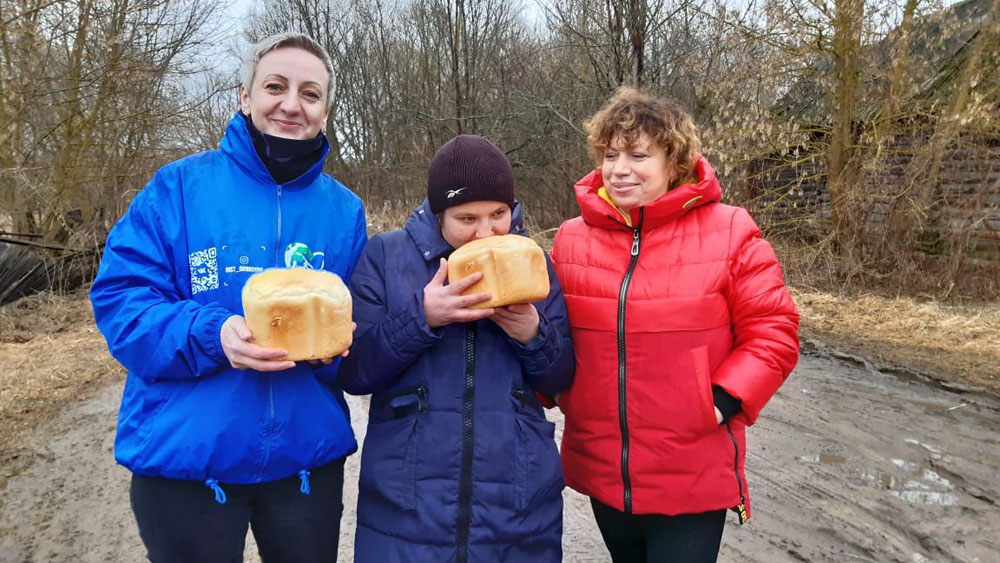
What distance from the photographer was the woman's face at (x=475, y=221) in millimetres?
2021

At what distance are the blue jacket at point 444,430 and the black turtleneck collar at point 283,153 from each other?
0.34 metres

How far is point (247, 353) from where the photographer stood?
5.60 ft

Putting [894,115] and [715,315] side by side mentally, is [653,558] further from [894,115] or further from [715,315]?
[894,115]

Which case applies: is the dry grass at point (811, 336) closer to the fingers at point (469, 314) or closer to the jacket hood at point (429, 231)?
the jacket hood at point (429, 231)

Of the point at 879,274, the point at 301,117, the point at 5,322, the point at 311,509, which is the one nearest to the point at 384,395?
the point at 311,509

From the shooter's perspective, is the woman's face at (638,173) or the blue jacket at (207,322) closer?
the blue jacket at (207,322)

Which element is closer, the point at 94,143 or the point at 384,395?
the point at 384,395

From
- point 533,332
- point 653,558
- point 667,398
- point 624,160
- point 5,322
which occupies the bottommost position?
point 5,322

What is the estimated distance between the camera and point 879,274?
10391 millimetres

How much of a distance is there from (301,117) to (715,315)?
1.37m

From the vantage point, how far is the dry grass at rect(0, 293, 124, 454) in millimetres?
6047

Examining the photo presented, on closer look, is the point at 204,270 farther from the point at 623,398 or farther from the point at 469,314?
the point at 623,398

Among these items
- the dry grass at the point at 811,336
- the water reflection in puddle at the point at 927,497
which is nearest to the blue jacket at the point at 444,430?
the water reflection in puddle at the point at 927,497

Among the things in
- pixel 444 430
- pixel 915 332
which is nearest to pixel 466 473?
pixel 444 430
